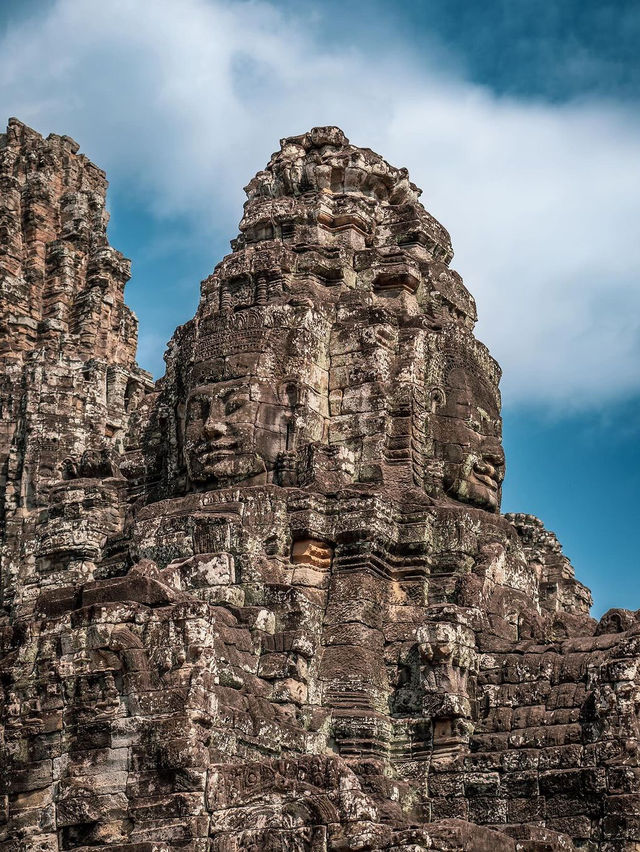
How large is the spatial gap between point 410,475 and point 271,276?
16.2 ft

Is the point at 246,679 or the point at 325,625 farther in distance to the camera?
the point at 325,625

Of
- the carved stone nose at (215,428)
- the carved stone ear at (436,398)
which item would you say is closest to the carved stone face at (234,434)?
the carved stone nose at (215,428)

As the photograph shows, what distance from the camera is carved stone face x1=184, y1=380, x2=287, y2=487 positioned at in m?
28.0

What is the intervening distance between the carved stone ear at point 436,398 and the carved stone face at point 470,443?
8 centimetres

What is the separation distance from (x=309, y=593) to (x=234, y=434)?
3353mm

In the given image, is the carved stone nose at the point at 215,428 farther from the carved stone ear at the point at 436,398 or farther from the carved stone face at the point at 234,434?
the carved stone ear at the point at 436,398

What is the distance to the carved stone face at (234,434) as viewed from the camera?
28.0 metres

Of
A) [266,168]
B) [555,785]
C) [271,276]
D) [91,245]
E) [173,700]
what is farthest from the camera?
[91,245]

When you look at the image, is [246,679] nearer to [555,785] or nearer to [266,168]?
[555,785]

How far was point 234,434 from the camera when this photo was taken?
28172mm

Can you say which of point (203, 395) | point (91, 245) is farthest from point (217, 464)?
point (91, 245)

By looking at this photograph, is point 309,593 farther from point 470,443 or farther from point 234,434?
point 470,443

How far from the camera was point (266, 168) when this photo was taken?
109 feet

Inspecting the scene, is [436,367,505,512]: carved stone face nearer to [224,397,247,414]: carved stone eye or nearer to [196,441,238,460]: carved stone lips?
[224,397,247,414]: carved stone eye
